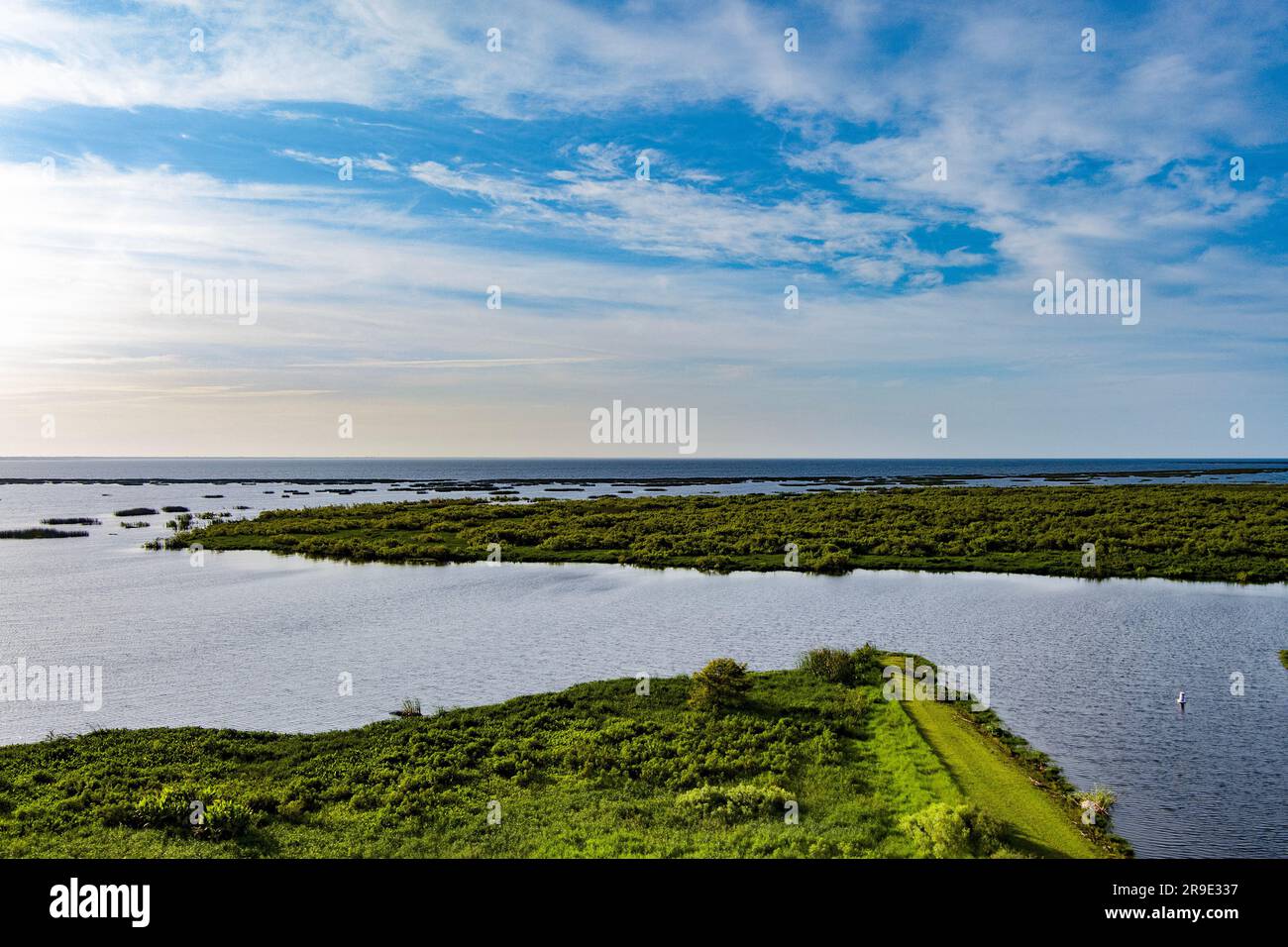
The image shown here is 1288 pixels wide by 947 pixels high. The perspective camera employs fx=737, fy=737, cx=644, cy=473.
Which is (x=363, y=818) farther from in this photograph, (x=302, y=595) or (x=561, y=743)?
(x=302, y=595)

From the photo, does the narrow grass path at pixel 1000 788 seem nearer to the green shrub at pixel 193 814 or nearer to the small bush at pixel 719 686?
the small bush at pixel 719 686

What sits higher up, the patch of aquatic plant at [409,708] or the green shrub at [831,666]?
the green shrub at [831,666]

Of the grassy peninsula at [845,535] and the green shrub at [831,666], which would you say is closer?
the green shrub at [831,666]

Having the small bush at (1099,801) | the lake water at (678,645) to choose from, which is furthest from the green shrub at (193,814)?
the small bush at (1099,801)

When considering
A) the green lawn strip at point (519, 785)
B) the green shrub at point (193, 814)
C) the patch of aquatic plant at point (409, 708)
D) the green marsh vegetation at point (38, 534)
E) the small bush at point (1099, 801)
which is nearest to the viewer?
the green lawn strip at point (519, 785)

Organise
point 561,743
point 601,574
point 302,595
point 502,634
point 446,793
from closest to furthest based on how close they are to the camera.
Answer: point 446,793 < point 561,743 < point 502,634 < point 302,595 < point 601,574

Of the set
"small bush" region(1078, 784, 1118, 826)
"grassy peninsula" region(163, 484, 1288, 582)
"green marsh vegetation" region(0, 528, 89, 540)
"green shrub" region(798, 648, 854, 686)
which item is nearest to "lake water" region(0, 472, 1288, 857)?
"small bush" region(1078, 784, 1118, 826)
